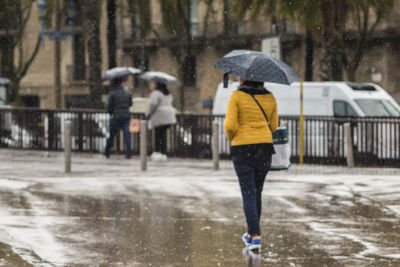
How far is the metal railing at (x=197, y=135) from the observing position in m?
18.3

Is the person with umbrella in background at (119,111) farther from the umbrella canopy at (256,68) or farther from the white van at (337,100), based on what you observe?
the umbrella canopy at (256,68)

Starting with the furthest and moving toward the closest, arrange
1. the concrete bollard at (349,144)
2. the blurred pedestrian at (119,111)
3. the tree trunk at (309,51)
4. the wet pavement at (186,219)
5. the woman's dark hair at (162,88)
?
the tree trunk at (309,51), the woman's dark hair at (162,88), the blurred pedestrian at (119,111), the concrete bollard at (349,144), the wet pavement at (186,219)

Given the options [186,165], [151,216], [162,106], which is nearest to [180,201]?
[151,216]

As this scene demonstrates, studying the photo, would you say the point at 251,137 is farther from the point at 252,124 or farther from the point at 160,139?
the point at 160,139

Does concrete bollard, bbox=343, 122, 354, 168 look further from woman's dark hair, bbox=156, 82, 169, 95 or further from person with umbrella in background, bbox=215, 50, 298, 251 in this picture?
person with umbrella in background, bbox=215, 50, 298, 251

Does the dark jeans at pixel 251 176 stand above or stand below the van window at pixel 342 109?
below

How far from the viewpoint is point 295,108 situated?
857 inches

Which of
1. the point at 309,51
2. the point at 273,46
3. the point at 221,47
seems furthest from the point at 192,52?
the point at 273,46

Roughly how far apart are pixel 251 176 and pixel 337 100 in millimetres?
13513

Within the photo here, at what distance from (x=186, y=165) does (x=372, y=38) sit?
2876cm

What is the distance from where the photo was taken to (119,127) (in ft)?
62.2

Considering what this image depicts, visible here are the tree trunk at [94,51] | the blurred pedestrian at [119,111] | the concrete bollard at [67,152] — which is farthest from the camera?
the tree trunk at [94,51]

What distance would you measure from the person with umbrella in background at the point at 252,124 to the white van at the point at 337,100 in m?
12.7

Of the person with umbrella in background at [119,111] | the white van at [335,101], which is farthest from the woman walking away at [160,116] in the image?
the white van at [335,101]
